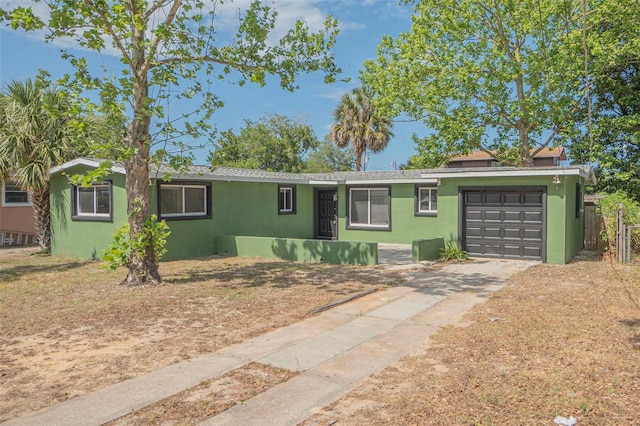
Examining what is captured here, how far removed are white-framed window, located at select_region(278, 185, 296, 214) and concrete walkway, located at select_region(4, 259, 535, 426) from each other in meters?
9.74

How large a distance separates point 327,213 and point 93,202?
30.1 feet

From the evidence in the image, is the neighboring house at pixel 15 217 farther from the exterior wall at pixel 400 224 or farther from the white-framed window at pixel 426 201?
the white-framed window at pixel 426 201

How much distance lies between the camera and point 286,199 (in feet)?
60.6

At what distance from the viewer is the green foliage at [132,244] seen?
9305 millimetres

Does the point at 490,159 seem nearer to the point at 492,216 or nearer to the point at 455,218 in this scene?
the point at 455,218

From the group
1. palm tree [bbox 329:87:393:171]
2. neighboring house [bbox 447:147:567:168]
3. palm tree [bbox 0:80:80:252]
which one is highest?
palm tree [bbox 329:87:393:171]

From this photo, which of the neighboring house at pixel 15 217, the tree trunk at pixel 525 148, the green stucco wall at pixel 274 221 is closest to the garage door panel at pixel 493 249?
the green stucco wall at pixel 274 221

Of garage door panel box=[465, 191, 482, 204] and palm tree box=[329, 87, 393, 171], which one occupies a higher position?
palm tree box=[329, 87, 393, 171]

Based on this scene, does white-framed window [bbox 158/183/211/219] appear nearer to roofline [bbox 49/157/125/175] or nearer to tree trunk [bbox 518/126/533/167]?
roofline [bbox 49/157/125/175]

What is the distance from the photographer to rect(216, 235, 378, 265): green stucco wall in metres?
12.5

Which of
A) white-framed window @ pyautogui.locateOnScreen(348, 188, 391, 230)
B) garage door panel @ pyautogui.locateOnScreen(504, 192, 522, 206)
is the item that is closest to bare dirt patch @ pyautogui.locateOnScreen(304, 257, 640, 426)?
garage door panel @ pyautogui.locateOnScreen(504, 192, 522, 206)

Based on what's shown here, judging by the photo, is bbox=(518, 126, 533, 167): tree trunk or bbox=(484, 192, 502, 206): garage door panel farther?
bbox=(518, 126, 533, 167): tree trunk

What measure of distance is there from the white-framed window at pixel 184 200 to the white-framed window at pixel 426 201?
24.1ft

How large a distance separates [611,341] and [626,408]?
2.06 meters
